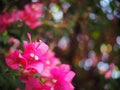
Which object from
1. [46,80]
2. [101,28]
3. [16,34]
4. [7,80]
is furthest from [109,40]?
[7,80]

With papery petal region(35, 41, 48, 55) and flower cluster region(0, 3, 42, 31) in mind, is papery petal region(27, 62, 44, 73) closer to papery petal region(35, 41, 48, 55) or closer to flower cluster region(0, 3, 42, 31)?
papery petal region(35, 41, 48, 55)

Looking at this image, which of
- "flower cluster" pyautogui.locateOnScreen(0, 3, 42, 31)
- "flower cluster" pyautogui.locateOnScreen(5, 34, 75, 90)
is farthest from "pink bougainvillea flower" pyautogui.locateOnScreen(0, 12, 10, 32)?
"flower cluster" pyautogui.locateOnScreen(5, 34, 75, 90)

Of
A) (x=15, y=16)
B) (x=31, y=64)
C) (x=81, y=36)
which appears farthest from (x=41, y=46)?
(x=81, y=36)

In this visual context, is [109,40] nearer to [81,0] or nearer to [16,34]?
[81,0]

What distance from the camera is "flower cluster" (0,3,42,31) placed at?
175cm

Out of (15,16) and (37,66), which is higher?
(37,66)

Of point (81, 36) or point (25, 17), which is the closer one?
point (25, 17)

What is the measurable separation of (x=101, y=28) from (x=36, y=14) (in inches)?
16.0

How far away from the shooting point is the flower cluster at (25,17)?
175 centimetres

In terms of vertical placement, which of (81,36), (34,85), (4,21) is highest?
(34,85)

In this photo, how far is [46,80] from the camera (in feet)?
3.94

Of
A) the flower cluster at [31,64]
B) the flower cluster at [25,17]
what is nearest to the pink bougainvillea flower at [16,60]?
the flower cluster at [31,64]

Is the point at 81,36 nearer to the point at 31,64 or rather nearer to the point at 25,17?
the point at 25,17

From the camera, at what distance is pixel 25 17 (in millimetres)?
1796
